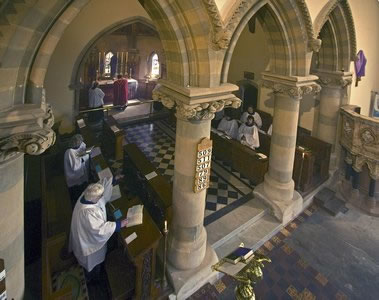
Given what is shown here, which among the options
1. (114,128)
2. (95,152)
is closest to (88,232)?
(95,152)

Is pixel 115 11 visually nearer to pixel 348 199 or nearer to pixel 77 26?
pixel 77 26

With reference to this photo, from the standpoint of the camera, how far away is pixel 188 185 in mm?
4941

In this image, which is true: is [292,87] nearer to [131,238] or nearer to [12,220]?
[131,238]

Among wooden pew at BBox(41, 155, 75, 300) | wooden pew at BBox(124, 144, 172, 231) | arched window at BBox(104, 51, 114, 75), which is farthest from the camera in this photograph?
arched window at BBox(104, 51, 114, 75)

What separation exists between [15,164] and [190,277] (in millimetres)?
3491

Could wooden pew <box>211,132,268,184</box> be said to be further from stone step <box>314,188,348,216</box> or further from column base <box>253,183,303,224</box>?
stone step <box>314,188,348,216</box>

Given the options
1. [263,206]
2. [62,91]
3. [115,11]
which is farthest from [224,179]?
[115,11]

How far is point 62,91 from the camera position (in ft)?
32.8

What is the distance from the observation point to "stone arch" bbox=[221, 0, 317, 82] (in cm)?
581

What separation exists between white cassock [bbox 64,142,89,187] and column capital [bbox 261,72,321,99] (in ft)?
15.6

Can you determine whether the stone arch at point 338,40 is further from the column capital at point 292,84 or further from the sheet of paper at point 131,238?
the sheet of paper at point 131,238

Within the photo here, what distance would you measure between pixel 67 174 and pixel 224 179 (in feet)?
14.0

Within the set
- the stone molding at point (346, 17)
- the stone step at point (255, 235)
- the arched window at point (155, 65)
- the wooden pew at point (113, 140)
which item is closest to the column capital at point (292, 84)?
the stone molding at point (346, 17)

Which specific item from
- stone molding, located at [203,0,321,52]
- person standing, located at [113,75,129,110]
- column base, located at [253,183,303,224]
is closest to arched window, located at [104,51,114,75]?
person standing, located at [113,75,129,110]
